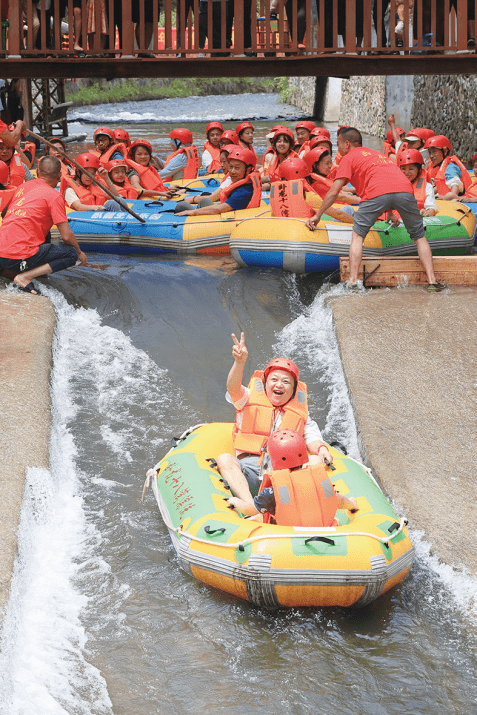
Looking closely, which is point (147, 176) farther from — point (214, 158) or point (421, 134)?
point (421, 134)

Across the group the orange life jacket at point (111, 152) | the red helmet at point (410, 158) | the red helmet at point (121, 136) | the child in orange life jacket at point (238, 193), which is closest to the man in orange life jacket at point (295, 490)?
the red helmet at point (410, 158)

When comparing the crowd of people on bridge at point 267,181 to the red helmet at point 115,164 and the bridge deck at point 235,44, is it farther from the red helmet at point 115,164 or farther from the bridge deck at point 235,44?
the bridge deck at point 235,44

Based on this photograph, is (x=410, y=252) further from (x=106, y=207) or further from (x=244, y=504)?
(x=244, y=504)

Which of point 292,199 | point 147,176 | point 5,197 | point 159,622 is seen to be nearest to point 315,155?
point 292,199

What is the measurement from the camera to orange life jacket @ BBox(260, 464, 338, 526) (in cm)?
409

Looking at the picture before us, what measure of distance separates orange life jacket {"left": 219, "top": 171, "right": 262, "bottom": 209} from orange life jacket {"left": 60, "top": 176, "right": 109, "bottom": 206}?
5.59ft

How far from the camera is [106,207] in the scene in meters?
10.7

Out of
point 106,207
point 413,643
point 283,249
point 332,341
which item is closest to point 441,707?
point 413,643

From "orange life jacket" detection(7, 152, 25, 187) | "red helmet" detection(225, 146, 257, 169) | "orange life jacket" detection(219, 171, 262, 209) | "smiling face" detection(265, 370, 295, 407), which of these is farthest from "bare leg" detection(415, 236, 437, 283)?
"orange life jacket" detection(7, 152, 25, 187)

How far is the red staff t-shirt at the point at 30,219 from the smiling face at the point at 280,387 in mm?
4119

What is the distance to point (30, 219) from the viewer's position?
326 inches

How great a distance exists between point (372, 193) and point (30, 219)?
3410mm

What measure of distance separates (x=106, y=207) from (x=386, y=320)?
4.75 meters

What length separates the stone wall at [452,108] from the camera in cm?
1540
